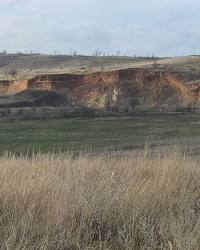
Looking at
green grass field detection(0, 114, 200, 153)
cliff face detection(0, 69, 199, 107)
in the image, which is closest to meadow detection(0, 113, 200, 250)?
green grass field detection(0, 114, 200, 153)

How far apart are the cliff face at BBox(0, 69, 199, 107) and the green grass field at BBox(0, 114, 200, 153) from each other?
70.4 ft

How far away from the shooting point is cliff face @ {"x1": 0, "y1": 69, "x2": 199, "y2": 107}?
239 feet

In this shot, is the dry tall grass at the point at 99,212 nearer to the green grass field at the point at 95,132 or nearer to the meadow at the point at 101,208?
the meadow at the point at 101,208

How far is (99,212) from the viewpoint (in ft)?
15.3

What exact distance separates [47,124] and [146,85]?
35.4m

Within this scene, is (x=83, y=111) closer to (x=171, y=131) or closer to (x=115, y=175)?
(x=171, y=131)

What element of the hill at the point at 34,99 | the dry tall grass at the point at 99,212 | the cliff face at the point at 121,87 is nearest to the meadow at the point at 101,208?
the dry tall grass at the point at 99,212

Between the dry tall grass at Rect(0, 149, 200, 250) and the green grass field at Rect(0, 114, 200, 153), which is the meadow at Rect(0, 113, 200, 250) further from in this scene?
the green grass field at Rect(0, 114, 200, 153)

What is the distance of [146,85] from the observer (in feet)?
247

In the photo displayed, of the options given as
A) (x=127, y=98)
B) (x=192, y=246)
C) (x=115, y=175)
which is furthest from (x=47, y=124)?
(x=192, y=246)

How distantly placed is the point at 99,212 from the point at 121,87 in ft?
235

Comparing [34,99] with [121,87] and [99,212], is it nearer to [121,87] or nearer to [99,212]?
[121,87]

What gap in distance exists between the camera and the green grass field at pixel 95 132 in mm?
29009

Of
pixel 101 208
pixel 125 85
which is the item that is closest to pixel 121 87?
pixel 125 85
